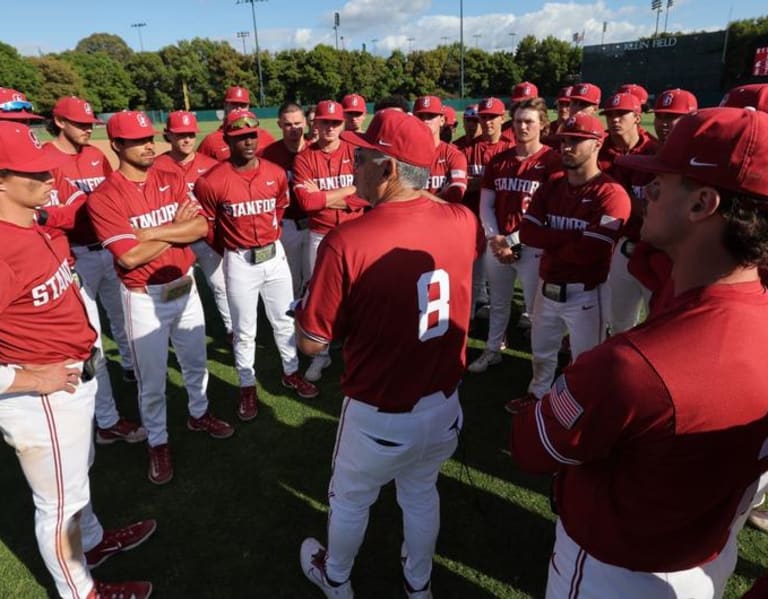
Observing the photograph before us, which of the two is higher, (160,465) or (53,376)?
(53,376)

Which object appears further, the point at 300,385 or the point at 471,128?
the point at 471,128

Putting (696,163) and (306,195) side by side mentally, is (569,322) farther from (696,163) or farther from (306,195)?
(696,163)

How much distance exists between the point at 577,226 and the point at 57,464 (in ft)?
13.1

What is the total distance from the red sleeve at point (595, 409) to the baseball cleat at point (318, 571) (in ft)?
6.23

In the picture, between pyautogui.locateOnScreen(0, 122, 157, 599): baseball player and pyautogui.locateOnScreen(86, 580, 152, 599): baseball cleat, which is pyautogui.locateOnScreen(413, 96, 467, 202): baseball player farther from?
pyautogui.locateOnScreen(86, 580, 152, 599): baseball cleat

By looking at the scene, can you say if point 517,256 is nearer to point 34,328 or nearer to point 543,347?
point 543,347

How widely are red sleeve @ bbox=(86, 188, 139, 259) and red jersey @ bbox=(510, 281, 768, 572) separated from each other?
10.7 feet

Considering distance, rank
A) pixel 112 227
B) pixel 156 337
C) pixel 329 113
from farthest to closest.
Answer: pixel 329 113 < pixel 156 337 < pixel 112 227

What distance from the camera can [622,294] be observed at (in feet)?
17.2

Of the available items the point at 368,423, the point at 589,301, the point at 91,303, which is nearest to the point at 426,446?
the point at 368,423

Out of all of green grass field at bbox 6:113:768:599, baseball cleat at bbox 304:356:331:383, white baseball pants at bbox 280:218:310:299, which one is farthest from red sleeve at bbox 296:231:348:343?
white baseball pants at bbox 280:218:310:299

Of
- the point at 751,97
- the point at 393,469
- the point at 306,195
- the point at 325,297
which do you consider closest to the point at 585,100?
the point at 751,97

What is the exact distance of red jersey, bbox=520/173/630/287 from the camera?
404cm

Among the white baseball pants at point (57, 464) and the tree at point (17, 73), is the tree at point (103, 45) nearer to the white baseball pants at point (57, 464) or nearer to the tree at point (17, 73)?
the tree at point (17, 73)
